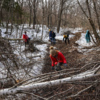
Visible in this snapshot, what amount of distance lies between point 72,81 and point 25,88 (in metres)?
0.96

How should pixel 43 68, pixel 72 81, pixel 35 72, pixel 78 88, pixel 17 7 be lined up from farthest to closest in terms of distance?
pixel 17 7, pixel 43 68, pixel 35 72, pixel 78 88, pixel 72 81

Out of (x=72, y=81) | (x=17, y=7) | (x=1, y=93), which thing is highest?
(x=17, y=7)

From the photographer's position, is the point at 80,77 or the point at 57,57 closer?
the point at 80,77

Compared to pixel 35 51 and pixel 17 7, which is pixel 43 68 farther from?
pixel 17 7

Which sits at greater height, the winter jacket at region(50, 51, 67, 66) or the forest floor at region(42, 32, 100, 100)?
the winter jacket at region(50, 51, 67, 66)

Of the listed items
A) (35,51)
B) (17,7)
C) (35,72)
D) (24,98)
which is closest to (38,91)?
(24,98)

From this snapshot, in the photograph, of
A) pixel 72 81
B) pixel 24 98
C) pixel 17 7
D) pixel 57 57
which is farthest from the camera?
pixel 17 7

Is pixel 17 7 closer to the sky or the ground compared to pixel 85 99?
closer to the sky

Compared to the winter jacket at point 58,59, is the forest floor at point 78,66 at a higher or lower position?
lower

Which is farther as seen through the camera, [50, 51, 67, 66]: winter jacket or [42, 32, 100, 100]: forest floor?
[50, 51, 67, 66]: winter jacket

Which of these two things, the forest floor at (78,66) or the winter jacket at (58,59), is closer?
the forest floor at (78,66)

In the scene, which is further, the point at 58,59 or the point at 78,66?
the point at 78,66

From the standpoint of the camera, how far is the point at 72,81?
208cm

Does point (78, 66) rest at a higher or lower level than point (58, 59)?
lower
